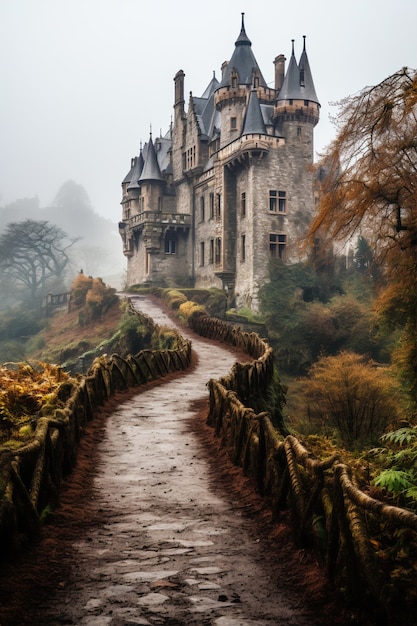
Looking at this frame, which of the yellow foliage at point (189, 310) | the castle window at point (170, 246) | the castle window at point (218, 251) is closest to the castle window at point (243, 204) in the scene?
the castle window at point (218, 251)

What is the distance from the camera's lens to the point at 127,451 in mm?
10922

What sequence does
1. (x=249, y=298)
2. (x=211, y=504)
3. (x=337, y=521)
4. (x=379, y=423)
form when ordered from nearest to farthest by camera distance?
(x=337, y=521)
(x=211, y=504)
(x=379, y=423)
(x=249, y=298)

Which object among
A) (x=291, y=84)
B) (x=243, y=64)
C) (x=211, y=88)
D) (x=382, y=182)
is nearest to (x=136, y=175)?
(x=211, y=88)

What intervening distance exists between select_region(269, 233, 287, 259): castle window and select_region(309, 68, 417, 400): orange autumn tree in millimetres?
27294

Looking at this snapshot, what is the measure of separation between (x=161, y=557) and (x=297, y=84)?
45216 millimetres

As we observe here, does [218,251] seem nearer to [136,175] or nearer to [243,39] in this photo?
[243,39]

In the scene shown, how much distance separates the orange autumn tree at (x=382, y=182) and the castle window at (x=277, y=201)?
27.6 metres

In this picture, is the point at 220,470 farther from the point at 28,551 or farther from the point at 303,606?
the point at 303,606

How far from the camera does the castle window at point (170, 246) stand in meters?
57.0

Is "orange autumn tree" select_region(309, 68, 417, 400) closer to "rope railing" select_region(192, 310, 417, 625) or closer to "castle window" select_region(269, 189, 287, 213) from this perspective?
"rope railing" select_region(192, 310, 417, 625)

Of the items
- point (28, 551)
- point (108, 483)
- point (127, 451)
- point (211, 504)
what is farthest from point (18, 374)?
point (28, 551)

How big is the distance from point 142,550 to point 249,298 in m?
40.3

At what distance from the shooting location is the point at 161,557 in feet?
21.0

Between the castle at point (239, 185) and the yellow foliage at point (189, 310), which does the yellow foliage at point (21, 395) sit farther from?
the castle at point (239, 185)
